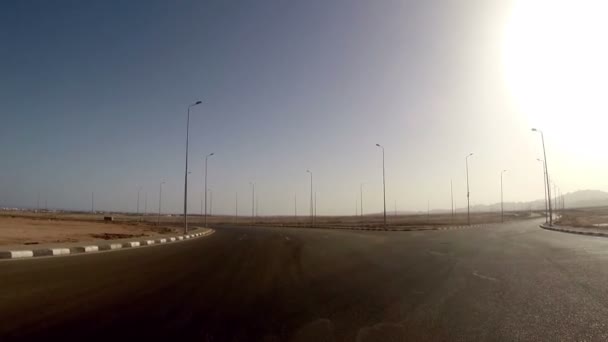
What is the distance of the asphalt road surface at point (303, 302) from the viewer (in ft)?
20.4

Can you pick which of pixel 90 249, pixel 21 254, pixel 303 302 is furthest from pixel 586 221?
A: pixel 303 302

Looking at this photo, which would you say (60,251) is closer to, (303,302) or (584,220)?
(303,302)

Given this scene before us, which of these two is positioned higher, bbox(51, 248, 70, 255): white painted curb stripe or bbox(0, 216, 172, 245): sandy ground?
bbox(0, 216, 172, 245): sandy ground

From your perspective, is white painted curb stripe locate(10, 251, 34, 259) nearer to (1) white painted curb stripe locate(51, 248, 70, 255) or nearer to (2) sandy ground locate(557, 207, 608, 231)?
(1) white painted curb stripe locate(51, 248, 70, 255)

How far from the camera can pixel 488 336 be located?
20.0 feet

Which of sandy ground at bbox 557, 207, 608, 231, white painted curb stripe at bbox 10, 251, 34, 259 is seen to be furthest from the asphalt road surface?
sandy ground at bbox 557, 207, 608, 231

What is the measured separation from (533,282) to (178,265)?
10045 millimetres

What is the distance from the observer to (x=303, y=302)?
8320mm

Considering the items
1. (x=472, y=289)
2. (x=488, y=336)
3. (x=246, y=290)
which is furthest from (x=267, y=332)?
(x=472, y=289)

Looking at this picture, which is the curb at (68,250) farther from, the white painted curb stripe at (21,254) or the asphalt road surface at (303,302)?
the asphalt road surface at (303,302)

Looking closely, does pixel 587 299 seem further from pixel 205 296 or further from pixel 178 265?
pixel 178 265

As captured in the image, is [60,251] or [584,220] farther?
[584,220]

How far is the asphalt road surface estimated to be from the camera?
620 cm

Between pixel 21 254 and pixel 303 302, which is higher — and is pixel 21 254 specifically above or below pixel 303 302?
above
